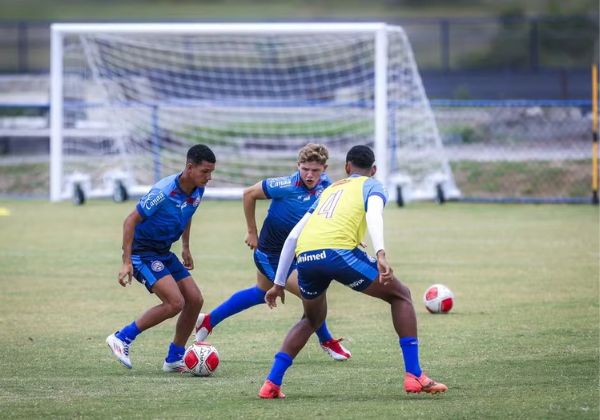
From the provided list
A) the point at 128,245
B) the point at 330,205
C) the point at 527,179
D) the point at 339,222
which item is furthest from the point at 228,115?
the point at 339,222

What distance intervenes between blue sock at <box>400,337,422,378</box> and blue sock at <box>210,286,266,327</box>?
258 centimetres

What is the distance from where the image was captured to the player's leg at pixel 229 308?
10141mm

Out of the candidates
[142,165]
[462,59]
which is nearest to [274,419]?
[142,165]

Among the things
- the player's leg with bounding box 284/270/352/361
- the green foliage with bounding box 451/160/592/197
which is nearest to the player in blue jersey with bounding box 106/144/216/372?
the player's leg with bounding box 284/270/352/361

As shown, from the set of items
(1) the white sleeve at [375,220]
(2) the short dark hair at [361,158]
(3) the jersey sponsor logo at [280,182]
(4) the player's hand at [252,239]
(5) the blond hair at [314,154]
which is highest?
(2) the short dark hair at [361,158]

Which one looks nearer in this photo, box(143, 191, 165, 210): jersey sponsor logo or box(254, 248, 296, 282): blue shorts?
box(143, 191, 165, 210): jersey sponsor logo

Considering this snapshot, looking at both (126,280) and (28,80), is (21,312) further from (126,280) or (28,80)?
(28,80)

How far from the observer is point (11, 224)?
2084 cm

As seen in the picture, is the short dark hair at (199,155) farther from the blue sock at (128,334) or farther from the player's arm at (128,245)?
the blue sock at (128,334)

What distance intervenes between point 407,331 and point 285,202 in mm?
2306

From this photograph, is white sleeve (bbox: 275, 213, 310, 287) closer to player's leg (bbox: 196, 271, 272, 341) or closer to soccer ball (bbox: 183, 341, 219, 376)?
soccer ball (bbox: 183, 341, 219, 376)

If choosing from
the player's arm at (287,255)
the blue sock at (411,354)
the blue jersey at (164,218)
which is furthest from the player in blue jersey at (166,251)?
the blue sock at (411,354)

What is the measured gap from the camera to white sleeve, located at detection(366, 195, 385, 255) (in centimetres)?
754

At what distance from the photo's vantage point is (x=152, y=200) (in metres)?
8.96
